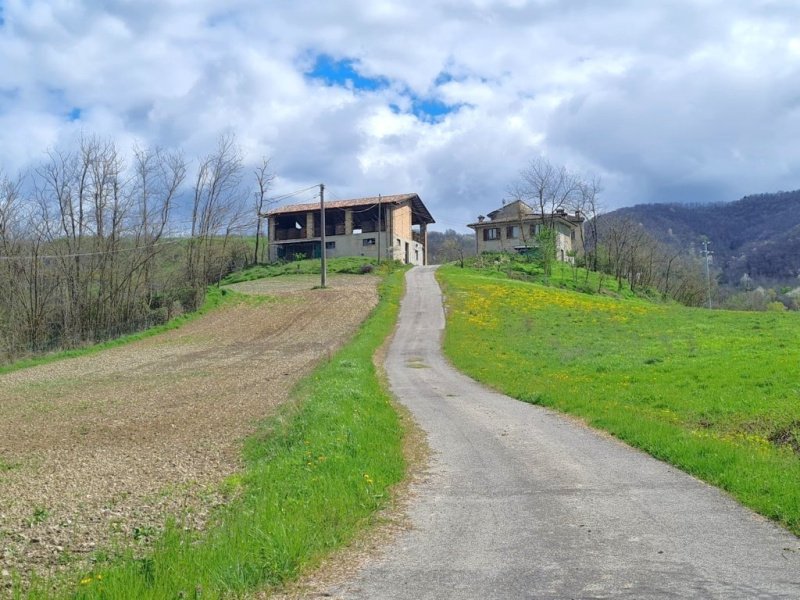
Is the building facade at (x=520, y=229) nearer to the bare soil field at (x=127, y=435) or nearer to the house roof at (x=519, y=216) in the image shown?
the house roof at (x=519, y=216)

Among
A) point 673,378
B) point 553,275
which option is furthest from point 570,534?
point 553,275

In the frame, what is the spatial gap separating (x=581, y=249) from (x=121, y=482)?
94.7 metres

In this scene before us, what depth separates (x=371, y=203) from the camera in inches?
3172

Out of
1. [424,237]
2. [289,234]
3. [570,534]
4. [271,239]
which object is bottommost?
[570,534]

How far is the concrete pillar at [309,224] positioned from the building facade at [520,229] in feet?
75.4

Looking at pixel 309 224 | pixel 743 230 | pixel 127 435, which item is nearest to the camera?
pixel 127 435

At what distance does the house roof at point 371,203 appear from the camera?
266 feet

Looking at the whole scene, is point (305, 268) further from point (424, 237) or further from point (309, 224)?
point (424, 237)

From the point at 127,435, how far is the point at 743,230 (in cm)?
14275

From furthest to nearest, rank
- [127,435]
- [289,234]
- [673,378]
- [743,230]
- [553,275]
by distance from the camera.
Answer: [743,230] < [289,234] < [553,275] < [673,378] < [127,435]

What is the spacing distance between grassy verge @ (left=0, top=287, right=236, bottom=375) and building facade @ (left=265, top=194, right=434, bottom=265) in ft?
90.5

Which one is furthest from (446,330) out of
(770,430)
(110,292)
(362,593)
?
(362,593)

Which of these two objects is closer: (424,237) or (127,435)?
(127,435)

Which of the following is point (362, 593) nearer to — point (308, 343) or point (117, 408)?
point (117, 408)
